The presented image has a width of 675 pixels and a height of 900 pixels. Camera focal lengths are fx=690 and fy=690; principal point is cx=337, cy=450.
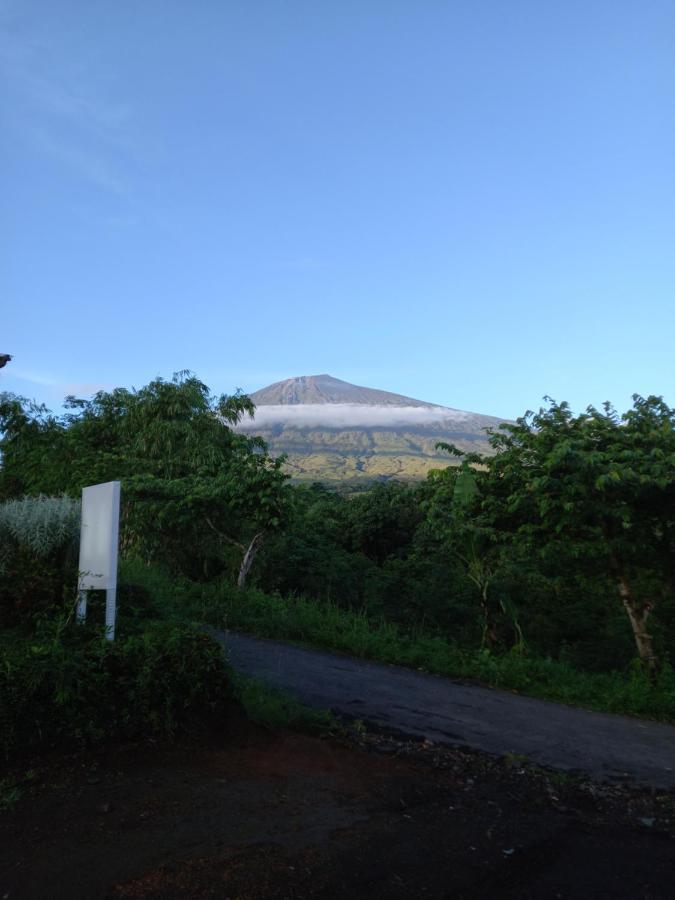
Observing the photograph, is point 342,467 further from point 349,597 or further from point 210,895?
point 210,895

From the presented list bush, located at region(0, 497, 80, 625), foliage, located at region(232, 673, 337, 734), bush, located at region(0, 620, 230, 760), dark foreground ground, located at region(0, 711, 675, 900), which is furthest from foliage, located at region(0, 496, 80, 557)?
dark foreground ground, located at region(0, 711, 675, 900)

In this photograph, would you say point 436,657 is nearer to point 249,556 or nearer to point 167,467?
point 249,556

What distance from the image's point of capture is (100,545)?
5496mm

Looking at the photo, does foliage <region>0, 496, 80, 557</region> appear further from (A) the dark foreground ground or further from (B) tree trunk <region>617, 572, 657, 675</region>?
(B) tree trunk <region>617, 572, 657, 675</region>

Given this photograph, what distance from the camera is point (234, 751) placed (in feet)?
15.9

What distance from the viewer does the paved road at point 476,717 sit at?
5.59m

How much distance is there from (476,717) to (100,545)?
12.8ft

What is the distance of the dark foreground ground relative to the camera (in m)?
3.22

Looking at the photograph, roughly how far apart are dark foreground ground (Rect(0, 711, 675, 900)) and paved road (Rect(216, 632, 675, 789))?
55 centimetres

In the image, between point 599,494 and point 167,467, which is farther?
point 167,467

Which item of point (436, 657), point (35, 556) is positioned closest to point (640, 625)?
point (436, 657)

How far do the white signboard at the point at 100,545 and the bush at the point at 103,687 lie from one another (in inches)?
10.0

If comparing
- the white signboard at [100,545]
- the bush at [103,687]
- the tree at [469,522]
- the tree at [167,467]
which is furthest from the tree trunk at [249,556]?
the bush at [103,687]

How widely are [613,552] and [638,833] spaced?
19.2 ft
